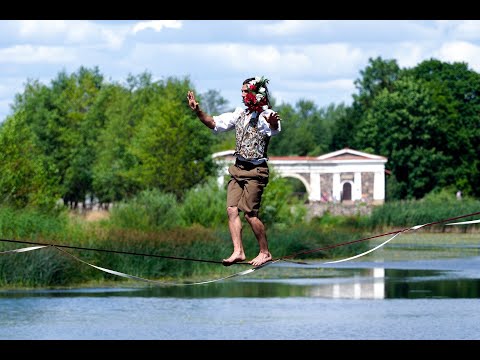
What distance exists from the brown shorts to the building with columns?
95.7 metres

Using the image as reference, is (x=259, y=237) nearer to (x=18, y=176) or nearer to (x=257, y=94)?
(x=257, y=94)

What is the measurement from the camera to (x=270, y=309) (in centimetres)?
4316

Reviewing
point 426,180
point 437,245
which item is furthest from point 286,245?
point 426,180

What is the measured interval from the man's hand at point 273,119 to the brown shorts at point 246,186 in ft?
1.62

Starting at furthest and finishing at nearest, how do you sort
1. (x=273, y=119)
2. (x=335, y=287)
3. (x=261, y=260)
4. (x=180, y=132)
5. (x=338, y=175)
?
A: 1. (x=338, y=175)
2. (x=180, y=132)
3. (x=335, y=287)
4. (x=261, y=260)
5. (x=273, y=119)

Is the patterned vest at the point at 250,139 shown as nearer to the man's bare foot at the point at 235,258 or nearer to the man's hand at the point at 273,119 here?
the man's hand at the point at 273,119

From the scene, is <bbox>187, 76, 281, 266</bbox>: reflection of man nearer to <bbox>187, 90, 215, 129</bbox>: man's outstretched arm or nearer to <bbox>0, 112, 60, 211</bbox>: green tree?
<bbox>187, 90, 215, 129</bbox>: man's outstretched arm

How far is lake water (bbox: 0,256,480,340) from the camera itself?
3769 centimetres

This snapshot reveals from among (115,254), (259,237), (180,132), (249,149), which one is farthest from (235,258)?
(180,132)

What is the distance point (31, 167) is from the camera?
58.6 metres

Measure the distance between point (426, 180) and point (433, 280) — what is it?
179ft

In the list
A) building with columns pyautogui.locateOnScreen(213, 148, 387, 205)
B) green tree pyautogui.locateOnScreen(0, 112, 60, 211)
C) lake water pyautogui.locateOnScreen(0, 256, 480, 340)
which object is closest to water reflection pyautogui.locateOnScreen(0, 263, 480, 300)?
lake water pyautogui.locateOnScreen(0, 256, 480, 340)

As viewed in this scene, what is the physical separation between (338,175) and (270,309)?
73.5 m

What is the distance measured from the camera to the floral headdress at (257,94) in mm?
13492
